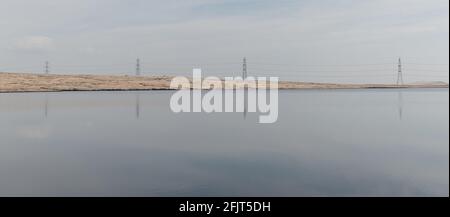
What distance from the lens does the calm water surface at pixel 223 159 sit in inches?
482

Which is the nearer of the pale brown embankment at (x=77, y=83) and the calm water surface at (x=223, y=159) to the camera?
the calm water surface at (x=223, y=159)

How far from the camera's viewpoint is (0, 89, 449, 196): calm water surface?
1223cm

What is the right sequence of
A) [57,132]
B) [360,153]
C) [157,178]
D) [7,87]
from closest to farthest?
Result: [157,178] → [360,153] → [57,132] → [7,87]

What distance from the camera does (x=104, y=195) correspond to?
37.3 ft

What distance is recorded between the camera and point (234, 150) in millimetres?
18359

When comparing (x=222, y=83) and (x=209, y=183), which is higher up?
(x=222, y=83)

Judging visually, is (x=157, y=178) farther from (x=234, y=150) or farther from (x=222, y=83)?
(x=222, y=83)

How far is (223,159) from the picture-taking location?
16328mm

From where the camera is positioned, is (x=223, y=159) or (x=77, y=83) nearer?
(x=223, y=159)

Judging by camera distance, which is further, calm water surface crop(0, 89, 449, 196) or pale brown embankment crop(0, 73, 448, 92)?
pale brown embankment crop(0, 73, 448, 92)
